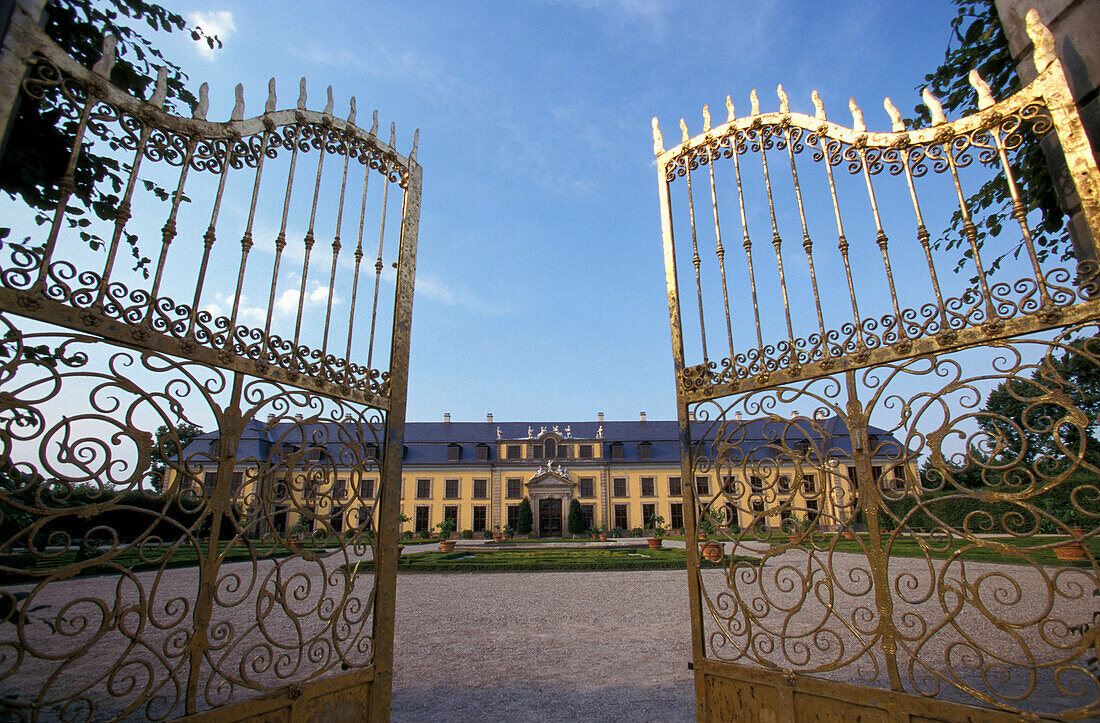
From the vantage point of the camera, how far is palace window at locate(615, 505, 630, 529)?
37.1 metres

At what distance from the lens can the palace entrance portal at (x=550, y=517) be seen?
36.6m

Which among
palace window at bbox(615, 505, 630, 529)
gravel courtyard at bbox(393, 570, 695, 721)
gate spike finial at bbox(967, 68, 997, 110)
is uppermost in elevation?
gate spike finial at bbox(967, 68, 997, 110)

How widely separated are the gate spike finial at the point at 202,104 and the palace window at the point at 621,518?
3603cm

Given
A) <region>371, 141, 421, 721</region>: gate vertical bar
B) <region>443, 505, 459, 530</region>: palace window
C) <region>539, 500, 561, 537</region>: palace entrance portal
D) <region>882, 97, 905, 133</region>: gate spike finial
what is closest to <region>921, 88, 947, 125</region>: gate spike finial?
<region>882, 97, 905, 133</region>: gate spike finial

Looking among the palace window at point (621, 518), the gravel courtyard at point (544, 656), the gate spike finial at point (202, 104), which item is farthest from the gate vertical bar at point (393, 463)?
the palace window at point (621, 518)

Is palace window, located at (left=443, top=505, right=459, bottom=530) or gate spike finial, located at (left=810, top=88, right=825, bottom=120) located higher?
gate spike finial, located at (left=810, top=88, right=825, bottom=120)

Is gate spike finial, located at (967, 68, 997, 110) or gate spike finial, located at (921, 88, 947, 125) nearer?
gate spike finial, located at (967, 68, 997, 110)

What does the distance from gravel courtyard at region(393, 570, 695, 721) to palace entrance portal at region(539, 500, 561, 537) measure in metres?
25.9

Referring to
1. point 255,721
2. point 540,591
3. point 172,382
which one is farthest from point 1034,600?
point 172,382

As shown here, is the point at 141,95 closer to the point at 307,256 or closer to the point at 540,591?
the point at 307,256

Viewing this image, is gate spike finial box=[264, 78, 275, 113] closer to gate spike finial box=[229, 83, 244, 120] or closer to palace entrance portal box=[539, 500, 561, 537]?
gate spike finial box=[229, 83, 244, 120]

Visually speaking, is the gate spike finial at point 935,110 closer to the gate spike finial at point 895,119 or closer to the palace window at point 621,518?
the gate spike finial at point 895,119

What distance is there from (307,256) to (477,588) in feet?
32.1

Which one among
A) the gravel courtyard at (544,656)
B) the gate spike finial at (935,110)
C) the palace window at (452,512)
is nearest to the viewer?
the gate spike finial at (935,110)
